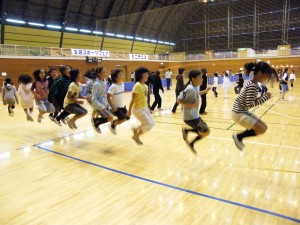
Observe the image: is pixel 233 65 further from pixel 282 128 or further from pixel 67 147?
pixel 67 147

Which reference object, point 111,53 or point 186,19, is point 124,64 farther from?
point 186,19

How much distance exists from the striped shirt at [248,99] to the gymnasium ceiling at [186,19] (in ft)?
84.7

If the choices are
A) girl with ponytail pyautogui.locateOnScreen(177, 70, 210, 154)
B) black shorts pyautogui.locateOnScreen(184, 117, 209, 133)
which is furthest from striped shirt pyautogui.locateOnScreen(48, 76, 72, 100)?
black shorts pyautogui.locateOnScreen(184, 117, 209, 133)

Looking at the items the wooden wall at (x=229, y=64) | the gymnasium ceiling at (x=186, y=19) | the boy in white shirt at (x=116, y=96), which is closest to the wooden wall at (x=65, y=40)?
the gymnasium ceiling at (x=186, y=19)

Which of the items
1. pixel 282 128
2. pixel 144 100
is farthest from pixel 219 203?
pixel 282 128

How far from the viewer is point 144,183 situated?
3.88 meters

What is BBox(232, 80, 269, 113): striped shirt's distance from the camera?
11.9ft

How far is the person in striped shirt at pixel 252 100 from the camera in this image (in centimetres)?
351

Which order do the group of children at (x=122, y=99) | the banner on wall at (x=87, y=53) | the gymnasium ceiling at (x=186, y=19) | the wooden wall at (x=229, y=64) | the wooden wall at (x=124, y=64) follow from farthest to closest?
the wooden wall at (x=229, y=64)
the gymnasium ceiling at (x=186, y=19)
the banner on wall at (x=87, y=53)
the wooden wall at (x=124, y=64)
the group of children at (x=122, y=99)

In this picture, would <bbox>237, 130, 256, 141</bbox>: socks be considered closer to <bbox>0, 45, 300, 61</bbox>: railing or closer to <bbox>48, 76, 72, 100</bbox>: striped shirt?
<bbox>48, 76, 72, 100</bbox>: striped shirt

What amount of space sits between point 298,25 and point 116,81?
3646 centimetres

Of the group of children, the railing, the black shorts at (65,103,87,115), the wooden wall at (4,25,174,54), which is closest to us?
the group of children

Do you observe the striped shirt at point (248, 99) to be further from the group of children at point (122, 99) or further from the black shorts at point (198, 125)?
the black shorts at point (198, 125)

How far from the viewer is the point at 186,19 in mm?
41219
